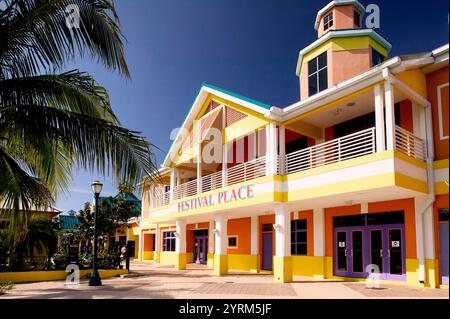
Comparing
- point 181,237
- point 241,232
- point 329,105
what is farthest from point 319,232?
point 181,237

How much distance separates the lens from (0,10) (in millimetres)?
6891

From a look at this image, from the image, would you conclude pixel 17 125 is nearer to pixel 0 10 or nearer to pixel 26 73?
pixel 26 73

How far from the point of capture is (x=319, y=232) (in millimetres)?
16734

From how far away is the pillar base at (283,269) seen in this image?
1456 cm

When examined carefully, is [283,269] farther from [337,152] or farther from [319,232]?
[337,152]

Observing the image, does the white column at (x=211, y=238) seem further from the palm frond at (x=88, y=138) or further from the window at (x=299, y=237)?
the palm frond at (x=88, y=138)

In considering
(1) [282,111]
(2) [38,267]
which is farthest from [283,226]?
(2) [38,267]

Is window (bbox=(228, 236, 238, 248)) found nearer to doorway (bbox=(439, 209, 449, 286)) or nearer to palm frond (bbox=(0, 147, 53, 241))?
doorway (bbox=(439, 209, 449, 286))

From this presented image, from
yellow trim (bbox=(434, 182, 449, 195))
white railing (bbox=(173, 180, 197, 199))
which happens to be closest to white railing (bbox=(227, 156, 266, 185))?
white railing (bbox=(173, 180, 197, 199))

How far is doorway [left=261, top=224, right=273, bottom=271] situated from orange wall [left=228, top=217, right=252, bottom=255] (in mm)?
984

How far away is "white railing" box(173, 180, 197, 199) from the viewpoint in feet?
70.3

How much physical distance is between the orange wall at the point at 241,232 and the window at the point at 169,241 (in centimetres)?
762

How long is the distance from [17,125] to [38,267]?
11.2m

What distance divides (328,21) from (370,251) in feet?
37.2
